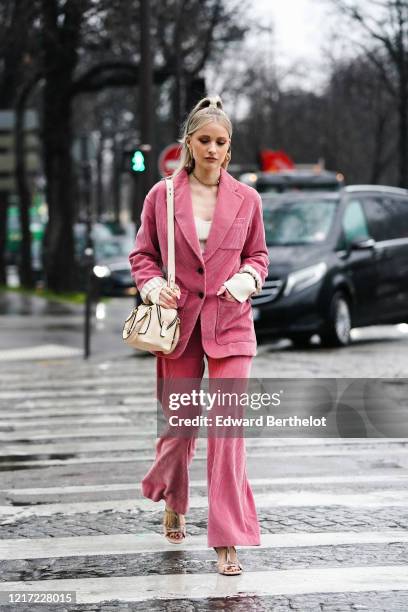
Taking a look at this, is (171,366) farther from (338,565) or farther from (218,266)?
(338,565)

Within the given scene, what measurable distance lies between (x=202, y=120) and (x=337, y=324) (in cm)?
1179

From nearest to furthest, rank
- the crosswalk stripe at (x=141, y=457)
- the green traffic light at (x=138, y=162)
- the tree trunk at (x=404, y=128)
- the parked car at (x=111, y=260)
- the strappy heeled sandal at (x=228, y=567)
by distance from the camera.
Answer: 1. the strappy heeled sandal at (x=228, y=567)
2. the crosswalk stripe at (x=141, y=457)
3. the green traffic light at (x=138, y=162)
4. the parked car at (x=111, y=260)
5. the tree trunk at (x=404, y=128)

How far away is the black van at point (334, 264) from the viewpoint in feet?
56.3

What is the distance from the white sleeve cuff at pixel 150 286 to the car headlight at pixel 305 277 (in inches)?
435

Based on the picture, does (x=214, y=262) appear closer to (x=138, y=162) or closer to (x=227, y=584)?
(x=227, y=584)

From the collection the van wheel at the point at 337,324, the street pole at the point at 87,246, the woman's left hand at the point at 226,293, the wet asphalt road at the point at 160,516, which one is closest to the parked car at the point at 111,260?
the street pole at the point at 87,246

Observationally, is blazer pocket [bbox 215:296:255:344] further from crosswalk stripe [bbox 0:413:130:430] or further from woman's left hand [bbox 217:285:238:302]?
crosswalk stripe [bbox 0:413:130:430]

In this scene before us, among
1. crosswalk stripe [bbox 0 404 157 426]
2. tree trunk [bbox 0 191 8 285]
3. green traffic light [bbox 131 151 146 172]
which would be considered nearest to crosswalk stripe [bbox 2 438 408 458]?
crosswalk stripe [bbox 0 404 157 426]

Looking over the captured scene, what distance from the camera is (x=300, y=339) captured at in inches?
719

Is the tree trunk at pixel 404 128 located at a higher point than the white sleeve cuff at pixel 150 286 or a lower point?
higher

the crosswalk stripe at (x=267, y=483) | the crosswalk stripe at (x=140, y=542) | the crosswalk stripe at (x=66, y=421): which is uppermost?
the crosswalk stripe at (x=140, y=542)

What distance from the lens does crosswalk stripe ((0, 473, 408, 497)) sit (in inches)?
318

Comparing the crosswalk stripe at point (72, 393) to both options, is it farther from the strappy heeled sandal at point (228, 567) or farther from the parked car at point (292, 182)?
the parked car at point (292, 182)

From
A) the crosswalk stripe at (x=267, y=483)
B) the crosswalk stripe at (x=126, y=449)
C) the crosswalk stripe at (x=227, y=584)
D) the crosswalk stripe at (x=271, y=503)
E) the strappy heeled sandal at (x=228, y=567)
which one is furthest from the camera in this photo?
the crosswalk stripe at (x=126, y=449)
